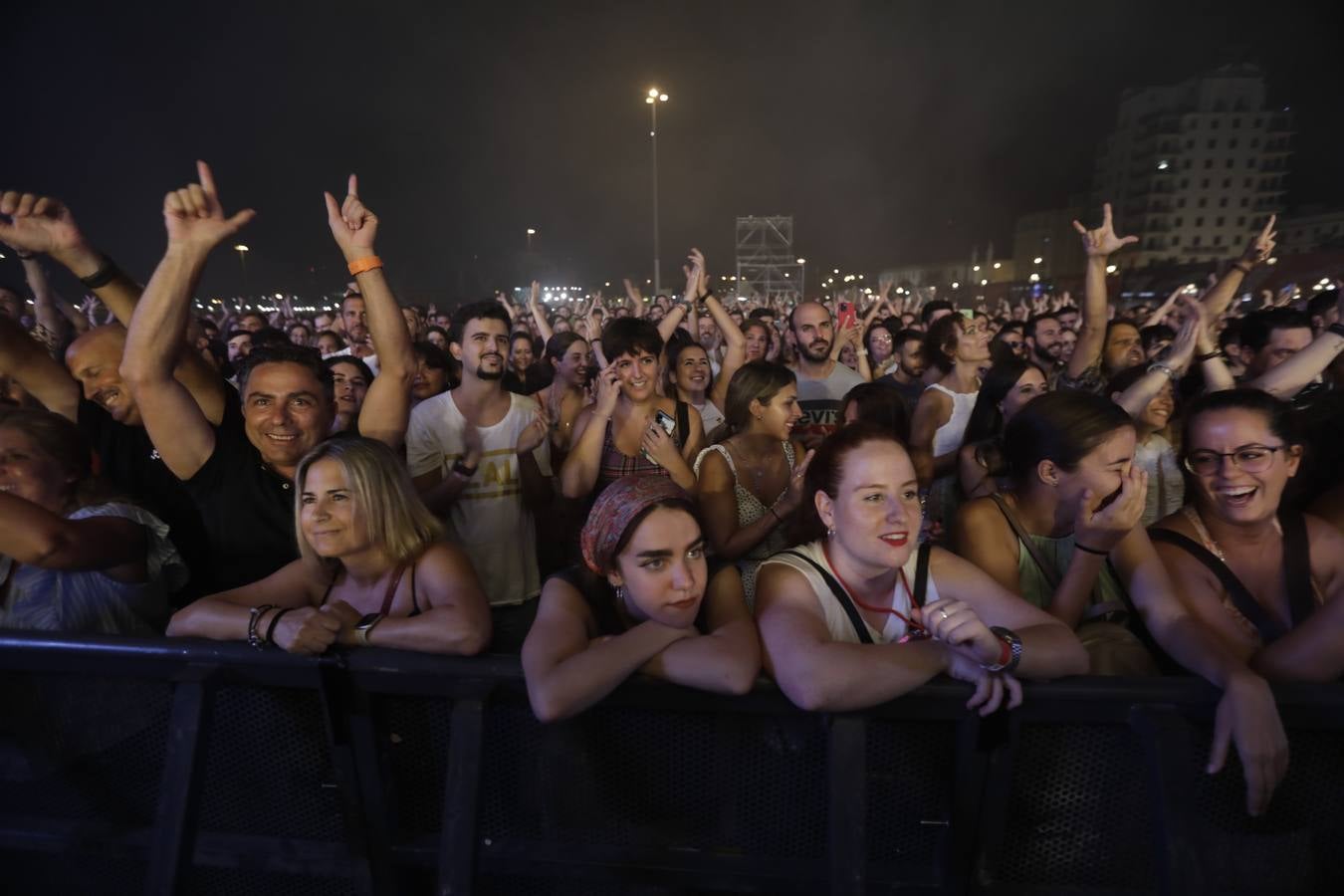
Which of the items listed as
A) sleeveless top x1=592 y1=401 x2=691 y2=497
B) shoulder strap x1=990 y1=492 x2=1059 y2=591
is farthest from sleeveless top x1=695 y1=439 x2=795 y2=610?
shoulder strap x1=990 y1=492 x2=1059 y2=591

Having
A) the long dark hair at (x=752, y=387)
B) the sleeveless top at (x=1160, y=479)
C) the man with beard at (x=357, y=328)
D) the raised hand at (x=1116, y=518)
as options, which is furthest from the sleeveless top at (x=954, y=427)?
the man with beard at (x=357, y=328)

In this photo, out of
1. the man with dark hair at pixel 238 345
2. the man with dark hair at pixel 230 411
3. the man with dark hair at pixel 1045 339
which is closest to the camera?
the man with dark hair at pixel 230 411

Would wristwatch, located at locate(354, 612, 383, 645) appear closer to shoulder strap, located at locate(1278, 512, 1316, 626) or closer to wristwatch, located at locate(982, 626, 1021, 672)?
wristwatch, located at locate(982, 626, 1021, 672)

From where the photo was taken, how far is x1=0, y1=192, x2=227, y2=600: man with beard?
10.0 ft

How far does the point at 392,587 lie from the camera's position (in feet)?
7.67

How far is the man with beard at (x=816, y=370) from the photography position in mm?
6117

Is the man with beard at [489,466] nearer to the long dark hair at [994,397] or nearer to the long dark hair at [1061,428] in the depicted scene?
the long dark hair at [1061,428]

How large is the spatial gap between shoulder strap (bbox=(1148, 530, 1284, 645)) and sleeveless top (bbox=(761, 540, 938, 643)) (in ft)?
3.42

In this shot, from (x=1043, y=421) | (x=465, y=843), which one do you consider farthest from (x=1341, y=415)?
(x=465, y=843)

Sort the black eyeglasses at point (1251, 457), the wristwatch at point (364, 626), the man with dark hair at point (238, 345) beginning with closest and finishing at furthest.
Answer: the wristwatch at point (364, 626), the black eyeglasses at point (1251, 457), the man with dark hair at point (238, 345)

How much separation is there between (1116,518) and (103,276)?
4.52 metres

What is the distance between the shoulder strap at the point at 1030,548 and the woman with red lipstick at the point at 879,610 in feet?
1.57

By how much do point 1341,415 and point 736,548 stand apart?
3240mm

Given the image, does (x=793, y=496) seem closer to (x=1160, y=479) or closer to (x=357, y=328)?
(x=1160, y=479)
